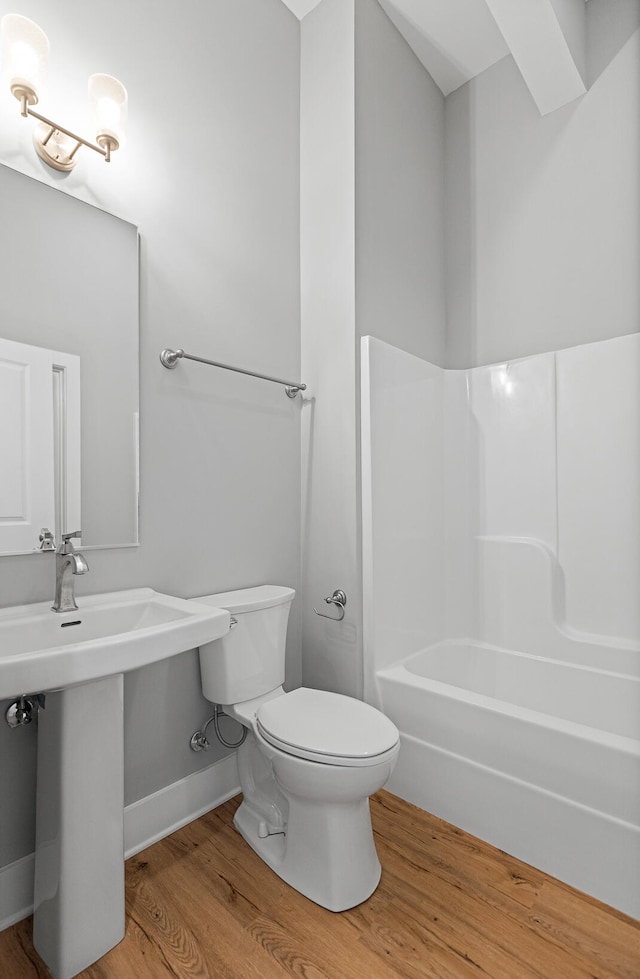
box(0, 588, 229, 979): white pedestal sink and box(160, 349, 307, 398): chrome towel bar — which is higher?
box(160, 349, 307, 398): chrome towel bar

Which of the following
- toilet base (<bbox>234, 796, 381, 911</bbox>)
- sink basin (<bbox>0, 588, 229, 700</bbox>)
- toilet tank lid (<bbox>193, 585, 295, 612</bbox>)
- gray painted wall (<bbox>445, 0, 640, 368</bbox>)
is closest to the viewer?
sink basin (<bbox>0, 588, 229, 700</bbox>)

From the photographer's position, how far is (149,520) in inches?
67.2

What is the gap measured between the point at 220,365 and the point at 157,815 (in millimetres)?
1493

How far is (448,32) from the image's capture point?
2.33 metres

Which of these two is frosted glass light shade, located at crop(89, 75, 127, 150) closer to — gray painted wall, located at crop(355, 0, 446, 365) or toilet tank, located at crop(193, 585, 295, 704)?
gray painted wall, located at crop(355, 0, 446, 365)

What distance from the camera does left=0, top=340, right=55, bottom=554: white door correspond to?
1.39 meters

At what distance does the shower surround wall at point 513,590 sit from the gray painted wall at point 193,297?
440 mm

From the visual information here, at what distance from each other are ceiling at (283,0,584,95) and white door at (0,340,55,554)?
6.54ft

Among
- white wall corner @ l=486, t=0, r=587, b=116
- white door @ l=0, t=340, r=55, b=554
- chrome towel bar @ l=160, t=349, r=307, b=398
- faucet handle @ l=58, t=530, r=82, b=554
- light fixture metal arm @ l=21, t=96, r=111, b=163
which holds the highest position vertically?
white wall corner @ l=486, t=0, r=587, b=116

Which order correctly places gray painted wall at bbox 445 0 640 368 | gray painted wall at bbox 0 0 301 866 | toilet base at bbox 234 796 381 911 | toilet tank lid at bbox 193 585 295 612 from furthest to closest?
1. gray painted wall at bbox 445 0 640 368
2. toilet tank lid at bbox 193 585 295 612
3. gray painted wall at bbox 0 0 301 866
4. toilet base at bbox 234 796 381 911

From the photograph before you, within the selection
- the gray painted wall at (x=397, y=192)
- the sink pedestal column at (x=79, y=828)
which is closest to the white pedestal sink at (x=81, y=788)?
the sink pedestal column at (x=79, y=828)

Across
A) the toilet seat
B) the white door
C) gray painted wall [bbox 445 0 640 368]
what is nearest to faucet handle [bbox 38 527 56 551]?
the white door

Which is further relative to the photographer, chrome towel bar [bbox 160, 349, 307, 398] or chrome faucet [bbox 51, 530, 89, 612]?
chrome towel bar [bbox 160, 349, 307, 398]

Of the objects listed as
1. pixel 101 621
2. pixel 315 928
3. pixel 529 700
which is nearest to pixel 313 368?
pixel 101 621
